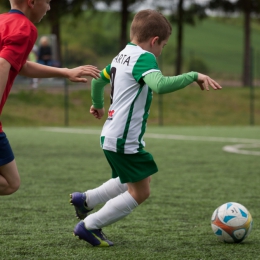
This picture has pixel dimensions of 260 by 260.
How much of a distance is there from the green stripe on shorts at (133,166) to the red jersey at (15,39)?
2.83 ft

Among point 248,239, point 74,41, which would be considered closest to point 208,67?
point 74,41

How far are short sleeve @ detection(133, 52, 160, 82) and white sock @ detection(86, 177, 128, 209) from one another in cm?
87

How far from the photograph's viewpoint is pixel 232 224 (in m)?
4.31

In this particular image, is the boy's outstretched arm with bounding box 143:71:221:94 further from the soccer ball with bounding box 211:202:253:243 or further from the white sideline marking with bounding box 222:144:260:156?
the white sideline marking with bounding box 222:144:260:156

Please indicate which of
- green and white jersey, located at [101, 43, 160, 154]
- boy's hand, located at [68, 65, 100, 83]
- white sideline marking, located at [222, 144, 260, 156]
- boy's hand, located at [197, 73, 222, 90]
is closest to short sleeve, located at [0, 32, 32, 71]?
boy's hand, located at [68, 65, 100, 83]

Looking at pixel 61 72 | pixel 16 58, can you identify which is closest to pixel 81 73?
pixel 61 72

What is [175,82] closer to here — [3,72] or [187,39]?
[3,72]

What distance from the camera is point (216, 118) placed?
79.6 ft

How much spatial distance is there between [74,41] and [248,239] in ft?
167

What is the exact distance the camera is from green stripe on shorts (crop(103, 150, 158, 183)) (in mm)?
4027

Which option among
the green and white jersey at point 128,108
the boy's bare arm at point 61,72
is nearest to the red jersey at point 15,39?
the boy's bare arm at point 61,72

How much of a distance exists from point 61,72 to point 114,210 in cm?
94

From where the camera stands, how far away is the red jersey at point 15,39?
349 cm

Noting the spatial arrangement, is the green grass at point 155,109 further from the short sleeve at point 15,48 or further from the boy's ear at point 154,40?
the short sleeve at point 15,48
